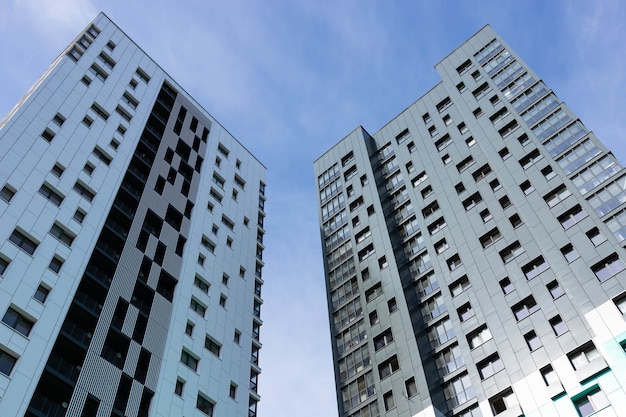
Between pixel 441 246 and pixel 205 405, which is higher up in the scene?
pixel 441 246

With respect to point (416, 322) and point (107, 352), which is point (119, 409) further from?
point (416, 322)

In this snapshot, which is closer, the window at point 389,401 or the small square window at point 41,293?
the small square window at point 41,293

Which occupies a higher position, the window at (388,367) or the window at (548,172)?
the window at (548,172)

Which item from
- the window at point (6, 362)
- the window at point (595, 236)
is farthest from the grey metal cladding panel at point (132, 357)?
the window at point (595, 236)

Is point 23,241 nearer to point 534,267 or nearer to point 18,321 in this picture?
point 18,321

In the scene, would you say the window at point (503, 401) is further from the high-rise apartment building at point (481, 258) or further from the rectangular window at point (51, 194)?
the rectangular window at point (51, 194)

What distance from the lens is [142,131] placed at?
154 ft

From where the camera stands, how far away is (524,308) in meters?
39.4

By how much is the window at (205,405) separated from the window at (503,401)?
54.1 feet

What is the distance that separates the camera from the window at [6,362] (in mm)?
27217

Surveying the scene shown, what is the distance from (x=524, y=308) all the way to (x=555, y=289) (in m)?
2.26

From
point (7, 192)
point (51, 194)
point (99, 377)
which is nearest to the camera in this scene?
point (99, 377)

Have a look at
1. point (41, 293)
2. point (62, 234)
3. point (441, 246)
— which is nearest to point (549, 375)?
point (441, 246)

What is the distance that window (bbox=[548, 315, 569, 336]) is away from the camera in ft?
119
